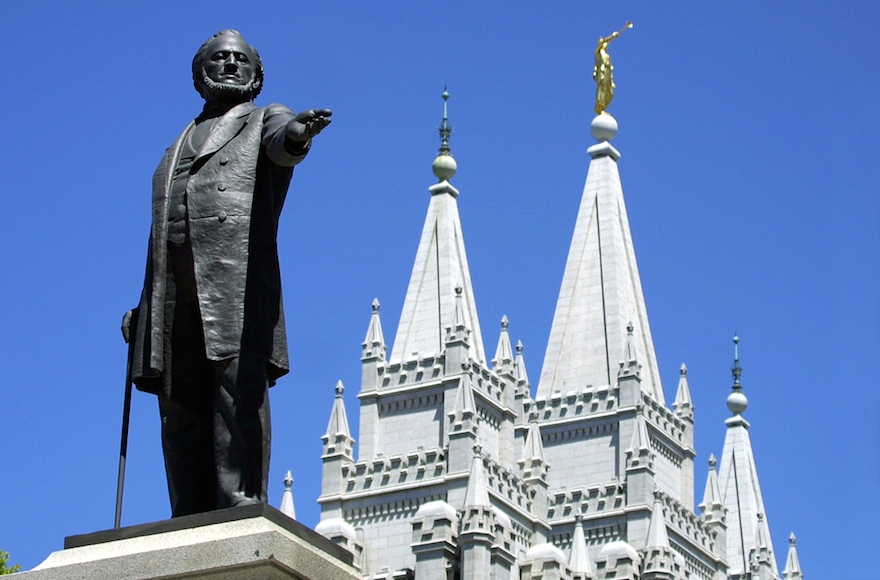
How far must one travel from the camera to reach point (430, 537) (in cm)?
5138

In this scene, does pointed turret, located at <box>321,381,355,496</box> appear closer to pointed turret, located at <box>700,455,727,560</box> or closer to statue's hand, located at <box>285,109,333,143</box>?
pointed turret, located at <box>700,455,727,560</box>

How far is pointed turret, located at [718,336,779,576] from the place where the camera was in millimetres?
73000

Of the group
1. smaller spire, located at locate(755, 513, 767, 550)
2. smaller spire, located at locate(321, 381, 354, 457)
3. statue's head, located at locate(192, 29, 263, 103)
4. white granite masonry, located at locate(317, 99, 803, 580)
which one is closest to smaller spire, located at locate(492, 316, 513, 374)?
white granite masonry, located at locate(317, 99, 803, 580)

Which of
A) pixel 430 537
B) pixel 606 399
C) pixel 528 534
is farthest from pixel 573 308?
pixel 430 537

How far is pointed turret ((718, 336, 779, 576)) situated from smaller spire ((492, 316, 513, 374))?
14442mm

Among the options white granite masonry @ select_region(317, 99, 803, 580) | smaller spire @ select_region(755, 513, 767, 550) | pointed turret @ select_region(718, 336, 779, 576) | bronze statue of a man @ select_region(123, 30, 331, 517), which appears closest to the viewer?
bronze statue of a man @ select_region(123, 30, 331, 517)

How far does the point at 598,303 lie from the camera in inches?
2435

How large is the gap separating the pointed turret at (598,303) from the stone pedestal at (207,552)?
51.4 metres

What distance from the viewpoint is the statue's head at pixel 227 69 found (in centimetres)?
977

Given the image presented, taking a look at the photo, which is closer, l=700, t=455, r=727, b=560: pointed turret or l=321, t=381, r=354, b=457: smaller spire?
l=321, t=381, r=354, b=457: smaller spire

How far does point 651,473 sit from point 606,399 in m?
3.24

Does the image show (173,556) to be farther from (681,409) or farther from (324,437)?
(681,409)

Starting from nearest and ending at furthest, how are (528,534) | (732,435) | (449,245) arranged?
(528,534), (449,245), (732,435)

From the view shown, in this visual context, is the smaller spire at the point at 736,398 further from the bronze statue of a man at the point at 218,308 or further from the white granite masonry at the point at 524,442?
the bronze statue of a man at the point at 218,308
